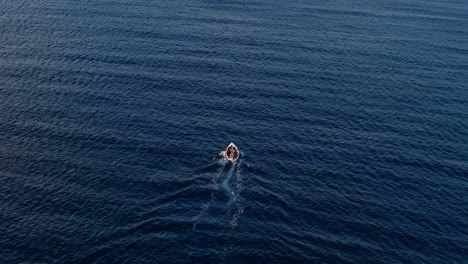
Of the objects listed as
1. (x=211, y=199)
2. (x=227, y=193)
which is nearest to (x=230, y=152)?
(x=227, y=193)

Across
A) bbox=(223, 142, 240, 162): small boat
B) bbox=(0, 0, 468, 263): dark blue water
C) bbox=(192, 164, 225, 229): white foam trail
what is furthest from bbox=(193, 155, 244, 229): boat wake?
bbox=(223, 142, 240, 162): small boat

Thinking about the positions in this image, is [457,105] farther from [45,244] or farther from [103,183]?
[45,244]

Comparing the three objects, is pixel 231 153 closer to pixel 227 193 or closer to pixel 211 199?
pixel 227 193

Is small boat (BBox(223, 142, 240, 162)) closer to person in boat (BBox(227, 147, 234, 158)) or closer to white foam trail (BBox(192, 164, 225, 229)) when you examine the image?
person in boat (BBox(227, 147, 234, 158))

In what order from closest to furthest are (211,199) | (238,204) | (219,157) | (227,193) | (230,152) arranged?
(238,204) < (211,199) < (227,193) < (230,152) < (219,157)

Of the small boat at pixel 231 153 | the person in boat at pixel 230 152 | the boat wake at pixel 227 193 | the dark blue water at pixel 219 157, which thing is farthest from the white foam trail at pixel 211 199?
the person in boat at pixel 230 152

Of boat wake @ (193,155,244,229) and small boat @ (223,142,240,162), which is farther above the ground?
small boat @ (223,142,240,162)
